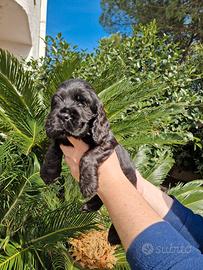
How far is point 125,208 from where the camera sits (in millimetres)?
1061

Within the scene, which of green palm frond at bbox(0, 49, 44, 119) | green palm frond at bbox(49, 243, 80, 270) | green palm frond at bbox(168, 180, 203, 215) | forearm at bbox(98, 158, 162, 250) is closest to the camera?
forearm at bbox(98, 158, 162, 250)

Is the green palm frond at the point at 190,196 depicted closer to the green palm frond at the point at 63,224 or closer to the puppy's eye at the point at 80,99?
the green palm frond at the point at 63,224

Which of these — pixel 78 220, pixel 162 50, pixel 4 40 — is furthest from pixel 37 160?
pixel 4 40

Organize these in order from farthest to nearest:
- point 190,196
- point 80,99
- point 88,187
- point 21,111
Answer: point 190,196 < point 21,111 < point 80,99 < point 88,187

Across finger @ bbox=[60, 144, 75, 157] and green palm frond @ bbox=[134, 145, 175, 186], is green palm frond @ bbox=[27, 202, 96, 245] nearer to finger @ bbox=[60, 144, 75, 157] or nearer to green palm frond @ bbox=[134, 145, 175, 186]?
green palm frond @ bbox=[134, 145, 175, 186]

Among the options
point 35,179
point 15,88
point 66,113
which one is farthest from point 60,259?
point 66,113

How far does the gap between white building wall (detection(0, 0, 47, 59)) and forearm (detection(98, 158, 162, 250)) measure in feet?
24.3

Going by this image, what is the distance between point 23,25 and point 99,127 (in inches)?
362

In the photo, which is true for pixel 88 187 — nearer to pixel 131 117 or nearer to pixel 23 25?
pixel 131 117

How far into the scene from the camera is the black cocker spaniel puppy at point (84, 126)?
118 centimetres

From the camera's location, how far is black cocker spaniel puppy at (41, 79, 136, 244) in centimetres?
118

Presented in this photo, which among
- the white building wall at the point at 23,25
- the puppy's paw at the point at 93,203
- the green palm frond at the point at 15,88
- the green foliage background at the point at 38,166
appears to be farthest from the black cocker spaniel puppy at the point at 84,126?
the white building wall at the point at 23,25

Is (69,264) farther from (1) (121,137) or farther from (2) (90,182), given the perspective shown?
(2) (90,182)

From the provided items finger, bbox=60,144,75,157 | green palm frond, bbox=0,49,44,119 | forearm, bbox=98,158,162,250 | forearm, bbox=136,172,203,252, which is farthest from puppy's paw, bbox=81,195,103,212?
green palm frond, bbox=0,49,44,119
